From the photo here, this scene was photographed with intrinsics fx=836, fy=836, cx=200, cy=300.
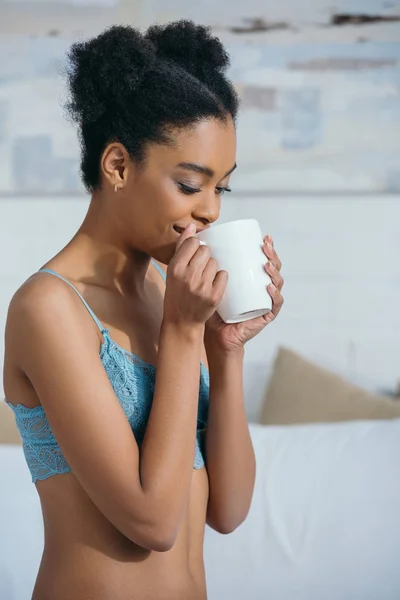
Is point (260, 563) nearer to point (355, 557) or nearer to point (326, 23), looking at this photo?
point (355, 557)

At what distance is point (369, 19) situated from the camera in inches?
88.9

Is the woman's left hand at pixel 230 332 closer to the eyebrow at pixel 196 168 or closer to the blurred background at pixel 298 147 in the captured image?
the eyebrow at pixel 196 168

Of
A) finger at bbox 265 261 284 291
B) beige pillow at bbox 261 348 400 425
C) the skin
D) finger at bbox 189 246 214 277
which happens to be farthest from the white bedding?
finger at bbox 189 246 214 277

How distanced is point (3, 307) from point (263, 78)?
96 cm

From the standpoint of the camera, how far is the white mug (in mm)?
949

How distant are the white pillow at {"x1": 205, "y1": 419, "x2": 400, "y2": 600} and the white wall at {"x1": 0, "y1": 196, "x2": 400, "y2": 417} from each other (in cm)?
52

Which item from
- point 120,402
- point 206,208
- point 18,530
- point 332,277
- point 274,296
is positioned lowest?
point 18,530

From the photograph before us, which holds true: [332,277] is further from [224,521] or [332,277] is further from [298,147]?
[224,521]

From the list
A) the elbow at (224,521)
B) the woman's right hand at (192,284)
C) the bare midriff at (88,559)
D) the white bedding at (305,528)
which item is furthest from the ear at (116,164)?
the white bedding at (305,528)

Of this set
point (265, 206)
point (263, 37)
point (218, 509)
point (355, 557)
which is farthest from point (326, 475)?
point (263, 37)

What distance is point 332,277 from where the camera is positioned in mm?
2303

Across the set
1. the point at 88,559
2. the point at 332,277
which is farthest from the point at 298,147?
the point at 88,559

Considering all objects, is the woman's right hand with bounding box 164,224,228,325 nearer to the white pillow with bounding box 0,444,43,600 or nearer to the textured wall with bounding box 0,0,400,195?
the white pillow with bounding box 0,444,43,600

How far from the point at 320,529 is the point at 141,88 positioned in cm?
104
